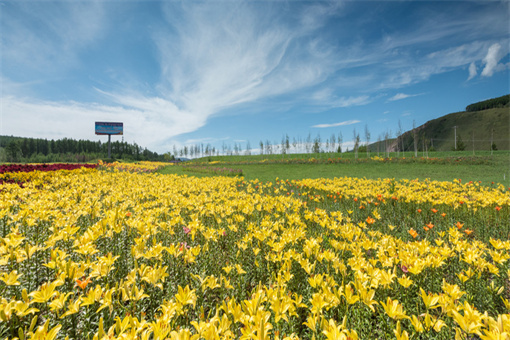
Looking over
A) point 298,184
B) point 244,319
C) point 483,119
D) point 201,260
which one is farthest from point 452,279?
point 483,119

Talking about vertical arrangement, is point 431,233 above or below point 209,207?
below

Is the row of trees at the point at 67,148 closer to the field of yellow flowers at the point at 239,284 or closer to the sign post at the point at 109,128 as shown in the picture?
the sign post at the point at 109,128

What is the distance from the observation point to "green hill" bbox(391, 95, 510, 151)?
131750mm

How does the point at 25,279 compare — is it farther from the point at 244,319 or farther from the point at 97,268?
the point at 244,319

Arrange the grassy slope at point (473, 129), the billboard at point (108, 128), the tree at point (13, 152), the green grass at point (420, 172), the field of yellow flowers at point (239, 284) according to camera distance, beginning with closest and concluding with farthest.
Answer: the field of yellow flowers at point (239, 284), the green grass at point (420, 172), the billboard at point (108, 128), the tree at point (13, 152), the grassy slope at point (473, 129)

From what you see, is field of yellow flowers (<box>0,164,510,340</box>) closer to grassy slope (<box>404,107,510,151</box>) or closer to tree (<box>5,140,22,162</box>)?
tree (<box>5,140,22,162</box>)

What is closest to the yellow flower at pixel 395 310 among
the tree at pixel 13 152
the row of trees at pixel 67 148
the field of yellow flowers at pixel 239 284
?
the field of yellow flowers at pixel 239 284

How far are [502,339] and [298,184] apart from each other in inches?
400

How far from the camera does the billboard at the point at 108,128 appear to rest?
152 feet

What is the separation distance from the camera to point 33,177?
364 inches

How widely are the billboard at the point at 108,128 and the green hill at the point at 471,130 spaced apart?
430 feet

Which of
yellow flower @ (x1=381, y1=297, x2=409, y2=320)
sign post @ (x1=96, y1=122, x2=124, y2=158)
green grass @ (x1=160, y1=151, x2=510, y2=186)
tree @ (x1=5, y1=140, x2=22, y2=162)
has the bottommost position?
green grass @ (x1=160, y1=151, x2=510, y2=186)

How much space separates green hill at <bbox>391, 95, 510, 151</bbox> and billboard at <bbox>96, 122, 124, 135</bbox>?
131m

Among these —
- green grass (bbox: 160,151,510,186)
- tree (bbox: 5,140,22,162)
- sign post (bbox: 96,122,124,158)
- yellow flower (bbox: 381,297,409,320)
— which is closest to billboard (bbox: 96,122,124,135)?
sign post (bbox: 96,122,124,158)
